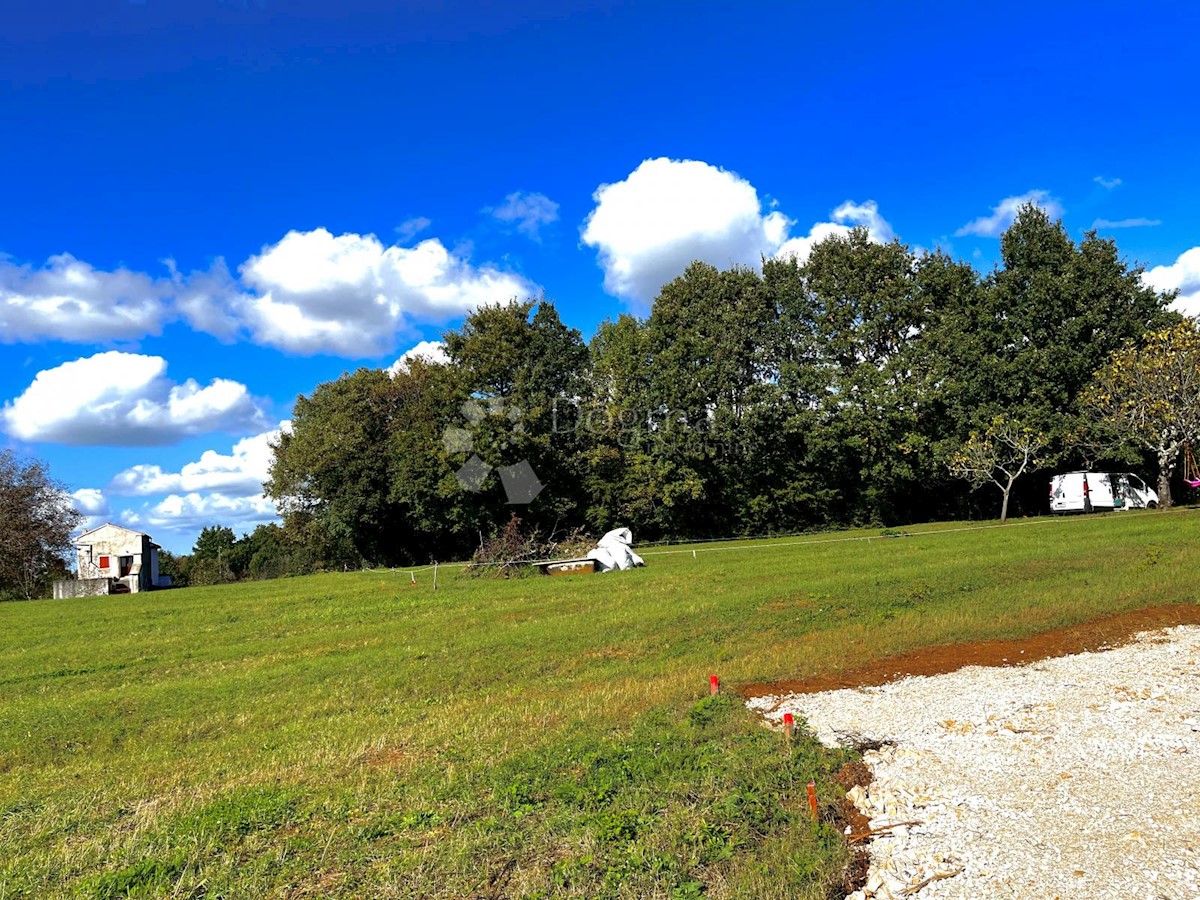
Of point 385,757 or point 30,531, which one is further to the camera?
point 30,531

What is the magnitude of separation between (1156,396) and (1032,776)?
37889 millimetres

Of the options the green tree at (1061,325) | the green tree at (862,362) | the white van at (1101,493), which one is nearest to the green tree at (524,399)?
the green tree at (862,362)

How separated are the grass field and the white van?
21247 mm

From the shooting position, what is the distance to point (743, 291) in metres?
49.1

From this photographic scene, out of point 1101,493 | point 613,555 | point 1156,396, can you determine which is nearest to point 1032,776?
point 613,555

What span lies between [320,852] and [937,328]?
151 feet

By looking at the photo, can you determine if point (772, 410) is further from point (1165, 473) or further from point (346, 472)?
point (346, 472)

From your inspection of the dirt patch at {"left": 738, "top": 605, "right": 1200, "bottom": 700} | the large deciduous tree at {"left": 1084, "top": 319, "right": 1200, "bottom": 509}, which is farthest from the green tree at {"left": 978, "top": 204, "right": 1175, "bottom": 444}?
the dirt patch at {"left": 738, "top": 605, "right": 1200, "bottom": 700}

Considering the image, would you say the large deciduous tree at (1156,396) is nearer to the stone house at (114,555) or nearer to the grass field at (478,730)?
the grass field at (478,730)

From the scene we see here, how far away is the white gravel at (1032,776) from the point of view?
509 cm

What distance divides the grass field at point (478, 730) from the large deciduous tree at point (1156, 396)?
18.1 metres

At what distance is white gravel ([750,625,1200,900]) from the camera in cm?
509

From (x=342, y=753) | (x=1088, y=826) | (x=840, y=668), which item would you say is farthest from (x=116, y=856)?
(x=840, y=668)

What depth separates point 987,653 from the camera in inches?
→ 448
